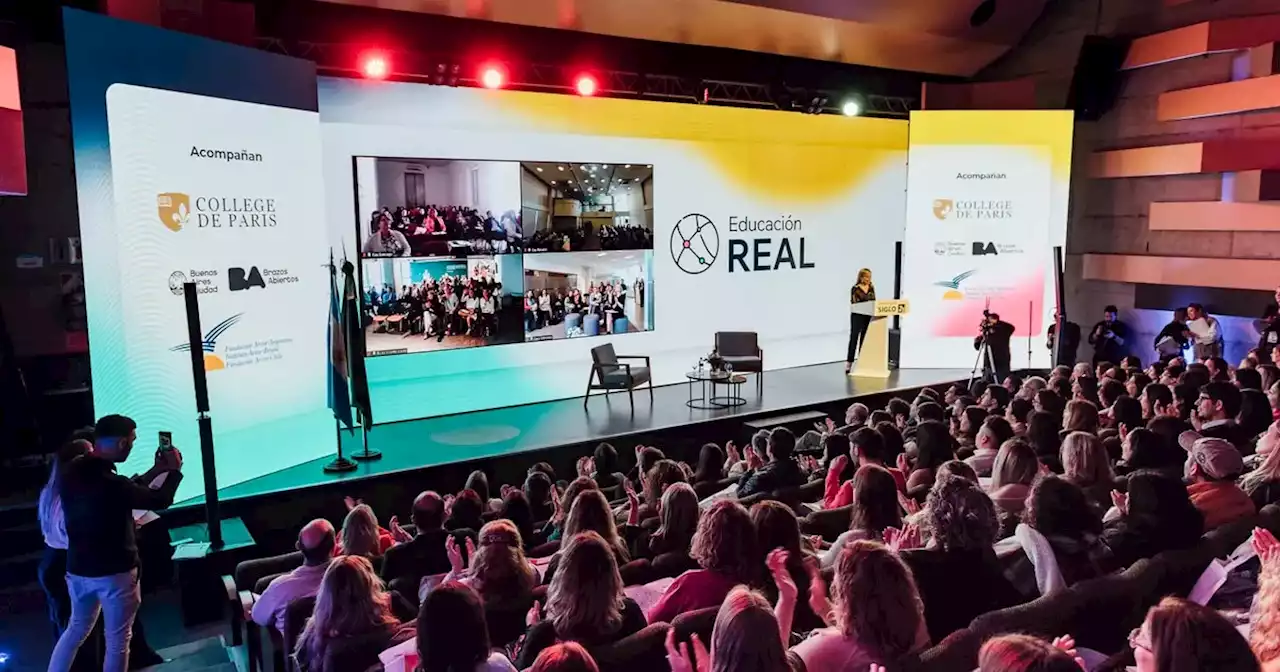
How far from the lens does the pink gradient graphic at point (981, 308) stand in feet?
36.8

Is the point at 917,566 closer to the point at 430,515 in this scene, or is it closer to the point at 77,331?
the point at 430,515

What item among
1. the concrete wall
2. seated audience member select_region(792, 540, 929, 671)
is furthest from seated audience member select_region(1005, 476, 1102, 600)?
the concrete wall

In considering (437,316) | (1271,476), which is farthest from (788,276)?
(1271,476)

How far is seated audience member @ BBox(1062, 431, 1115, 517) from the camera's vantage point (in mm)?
3953

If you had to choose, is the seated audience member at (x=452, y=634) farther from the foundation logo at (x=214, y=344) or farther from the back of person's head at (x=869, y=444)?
the foundation logo at (x=214, y=344)

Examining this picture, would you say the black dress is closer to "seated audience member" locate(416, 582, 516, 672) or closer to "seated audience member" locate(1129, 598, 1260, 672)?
"seated audience member" locate(1129, 598, 1260, 672)

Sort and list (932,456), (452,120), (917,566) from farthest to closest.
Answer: (452,120) → (932,456) → (917,566)

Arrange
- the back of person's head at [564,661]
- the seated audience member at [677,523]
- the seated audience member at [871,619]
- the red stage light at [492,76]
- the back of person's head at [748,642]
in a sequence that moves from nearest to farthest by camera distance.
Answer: the back of person's head at [564,661]
the back of person's head at [748,642]
the seated audience member at [871,619]
the seated audience member at [677,523]
the red stage light at [492,76]

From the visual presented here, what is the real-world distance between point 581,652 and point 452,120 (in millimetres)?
7508

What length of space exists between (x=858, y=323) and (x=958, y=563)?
8.37 metres

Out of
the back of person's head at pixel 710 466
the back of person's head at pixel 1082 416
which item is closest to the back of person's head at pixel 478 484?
the back of person's head at pixel 710 466

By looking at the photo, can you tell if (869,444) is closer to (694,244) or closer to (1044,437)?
(1044,437)

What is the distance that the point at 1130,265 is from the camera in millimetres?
11164

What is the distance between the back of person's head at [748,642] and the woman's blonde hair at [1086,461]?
8.58 ft
